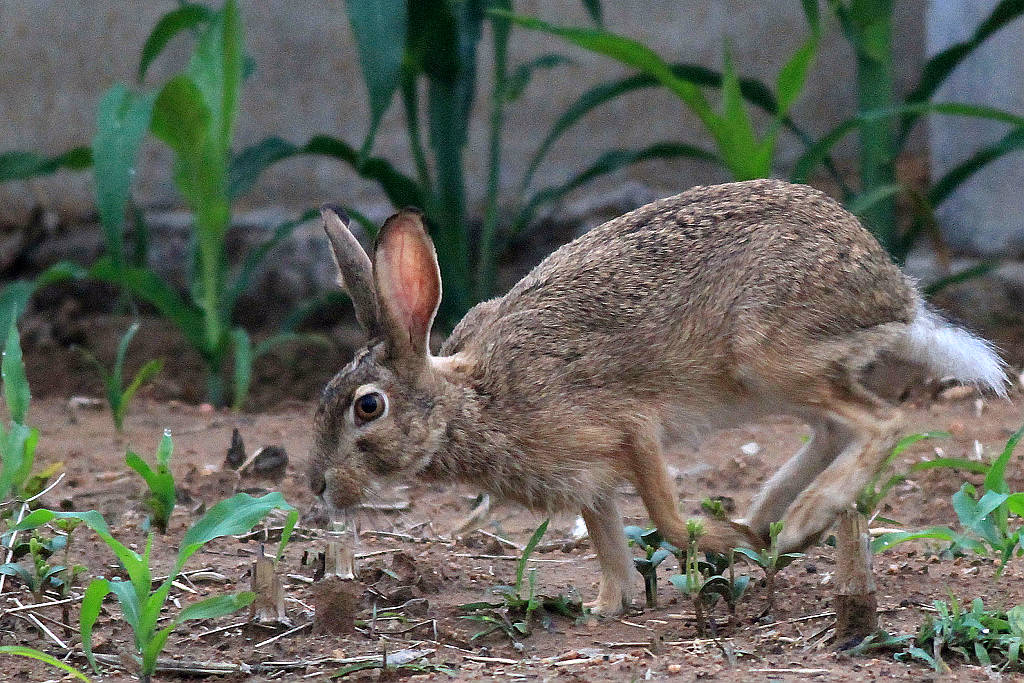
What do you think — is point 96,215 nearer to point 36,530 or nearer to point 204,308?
point 204,308

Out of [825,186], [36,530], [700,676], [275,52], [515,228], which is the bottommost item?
[700,676]

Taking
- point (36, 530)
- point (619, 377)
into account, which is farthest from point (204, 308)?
point (619, 377)

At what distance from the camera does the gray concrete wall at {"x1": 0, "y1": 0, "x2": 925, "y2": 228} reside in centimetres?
721

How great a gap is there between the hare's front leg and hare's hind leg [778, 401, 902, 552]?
44 centimetres

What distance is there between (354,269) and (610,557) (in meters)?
1.08

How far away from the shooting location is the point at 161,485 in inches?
144

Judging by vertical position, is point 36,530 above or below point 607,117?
below

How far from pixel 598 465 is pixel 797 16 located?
464 centimetres

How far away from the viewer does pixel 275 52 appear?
286 inches

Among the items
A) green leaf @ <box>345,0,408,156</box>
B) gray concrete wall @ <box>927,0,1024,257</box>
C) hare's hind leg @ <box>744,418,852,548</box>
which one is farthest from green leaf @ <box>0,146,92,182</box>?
gray concrete wall @ <box>927,0,1024,257</box>

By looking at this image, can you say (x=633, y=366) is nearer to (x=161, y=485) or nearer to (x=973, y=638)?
(x=973, y=638)

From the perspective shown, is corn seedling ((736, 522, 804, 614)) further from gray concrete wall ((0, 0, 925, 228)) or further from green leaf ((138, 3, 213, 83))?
gray concrete wall ((0, 0, 925, 228))

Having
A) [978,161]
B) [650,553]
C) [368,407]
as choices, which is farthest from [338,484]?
[978,161]

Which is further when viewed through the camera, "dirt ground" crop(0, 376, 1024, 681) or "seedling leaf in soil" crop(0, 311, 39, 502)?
"seedling leaf in soil" crop(0, 311, 39, 502)
